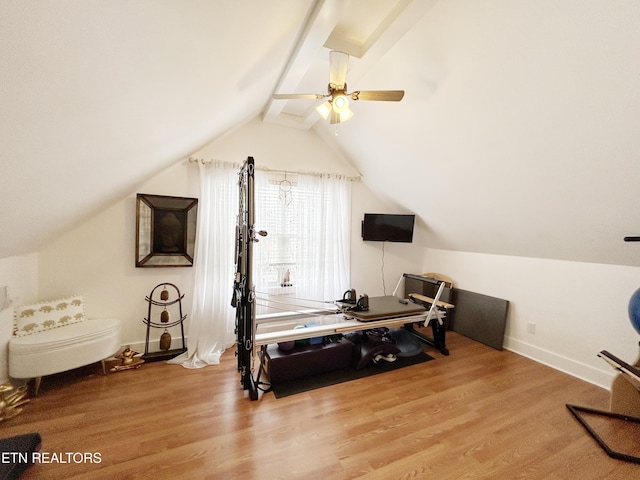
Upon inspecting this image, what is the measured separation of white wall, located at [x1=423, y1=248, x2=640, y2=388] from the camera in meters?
2.30

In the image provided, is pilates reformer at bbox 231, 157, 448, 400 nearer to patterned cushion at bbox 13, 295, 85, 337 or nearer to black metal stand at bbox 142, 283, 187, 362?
black metal stand at bbox 142, 283, 187, 362

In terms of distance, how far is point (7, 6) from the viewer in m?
0.53

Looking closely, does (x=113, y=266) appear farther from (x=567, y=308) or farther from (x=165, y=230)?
(x=567, y=308)

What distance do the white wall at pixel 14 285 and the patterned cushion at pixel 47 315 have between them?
0.21ft

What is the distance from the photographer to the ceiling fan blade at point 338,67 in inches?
66.3

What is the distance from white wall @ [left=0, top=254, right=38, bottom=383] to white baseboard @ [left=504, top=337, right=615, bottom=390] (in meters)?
5.12

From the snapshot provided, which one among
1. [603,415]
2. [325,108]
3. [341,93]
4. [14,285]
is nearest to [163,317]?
[14,285]

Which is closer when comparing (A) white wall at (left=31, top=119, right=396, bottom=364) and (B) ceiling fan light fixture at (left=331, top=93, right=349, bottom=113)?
(B) ceiling fan light fixture at (left=331, top=93, right=349, bottom=113)

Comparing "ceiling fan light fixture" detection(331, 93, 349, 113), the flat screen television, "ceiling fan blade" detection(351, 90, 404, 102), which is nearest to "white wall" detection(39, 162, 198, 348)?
"ceiling fan light fixture" detection(331, 93, 349, 113)

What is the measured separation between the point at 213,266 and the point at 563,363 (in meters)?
4.07

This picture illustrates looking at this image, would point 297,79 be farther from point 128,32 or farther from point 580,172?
point 580,172

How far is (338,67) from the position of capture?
1725 millimetres

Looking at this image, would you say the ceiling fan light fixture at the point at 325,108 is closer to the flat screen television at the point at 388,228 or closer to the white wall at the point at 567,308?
the flat screen television at the point at 388,228

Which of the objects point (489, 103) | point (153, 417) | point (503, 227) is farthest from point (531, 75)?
point (153, 417)
